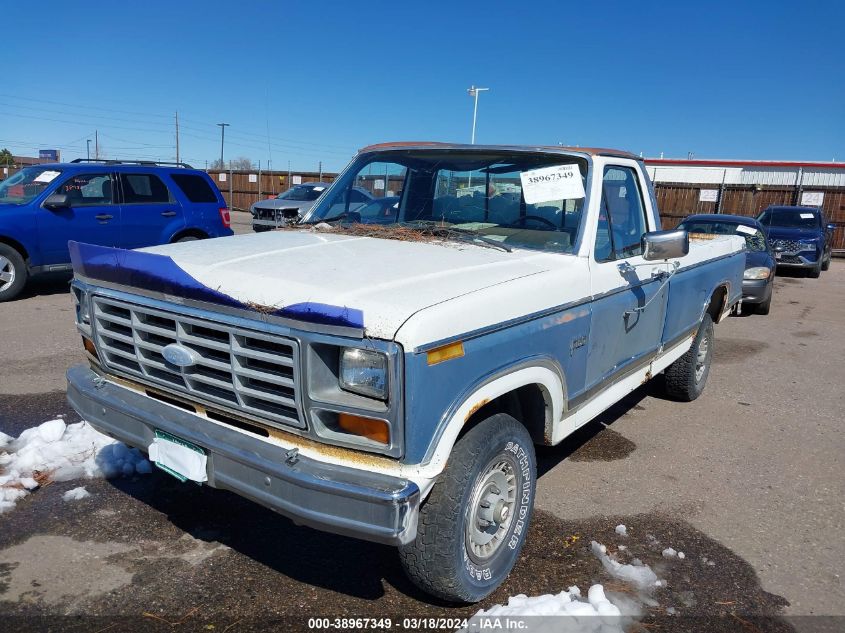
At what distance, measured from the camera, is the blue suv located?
8.97 meters

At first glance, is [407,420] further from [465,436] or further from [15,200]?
[15,200]

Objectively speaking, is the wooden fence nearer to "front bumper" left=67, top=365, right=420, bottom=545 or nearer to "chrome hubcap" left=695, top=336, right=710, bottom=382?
"chrome hubcap" left=695, top=336, right=710, bottom=382

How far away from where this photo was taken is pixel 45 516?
357 centimetres

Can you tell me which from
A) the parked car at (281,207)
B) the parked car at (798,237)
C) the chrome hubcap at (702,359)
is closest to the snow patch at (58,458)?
the chrome hubcap at (702,359)

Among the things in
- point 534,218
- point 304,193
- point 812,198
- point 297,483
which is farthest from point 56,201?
point 812,198

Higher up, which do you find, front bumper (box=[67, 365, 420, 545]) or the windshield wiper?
the windshield wiper

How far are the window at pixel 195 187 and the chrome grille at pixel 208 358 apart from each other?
774 cm

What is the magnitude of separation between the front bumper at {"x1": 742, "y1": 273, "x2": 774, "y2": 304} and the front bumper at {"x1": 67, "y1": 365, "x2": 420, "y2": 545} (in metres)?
9.49

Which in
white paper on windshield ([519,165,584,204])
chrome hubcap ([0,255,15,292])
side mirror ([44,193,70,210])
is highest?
white paper on windshield ([519,165,584,204])

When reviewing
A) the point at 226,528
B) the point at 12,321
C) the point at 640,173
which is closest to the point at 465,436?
the point at 226,528

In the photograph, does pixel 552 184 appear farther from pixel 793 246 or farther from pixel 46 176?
pixel 793 246

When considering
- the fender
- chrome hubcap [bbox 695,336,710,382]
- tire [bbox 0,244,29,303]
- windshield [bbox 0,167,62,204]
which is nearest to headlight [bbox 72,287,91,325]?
the fender

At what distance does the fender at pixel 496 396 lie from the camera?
247 centimetres

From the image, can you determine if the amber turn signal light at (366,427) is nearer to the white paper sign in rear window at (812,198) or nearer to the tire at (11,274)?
the tire at (11,274)
